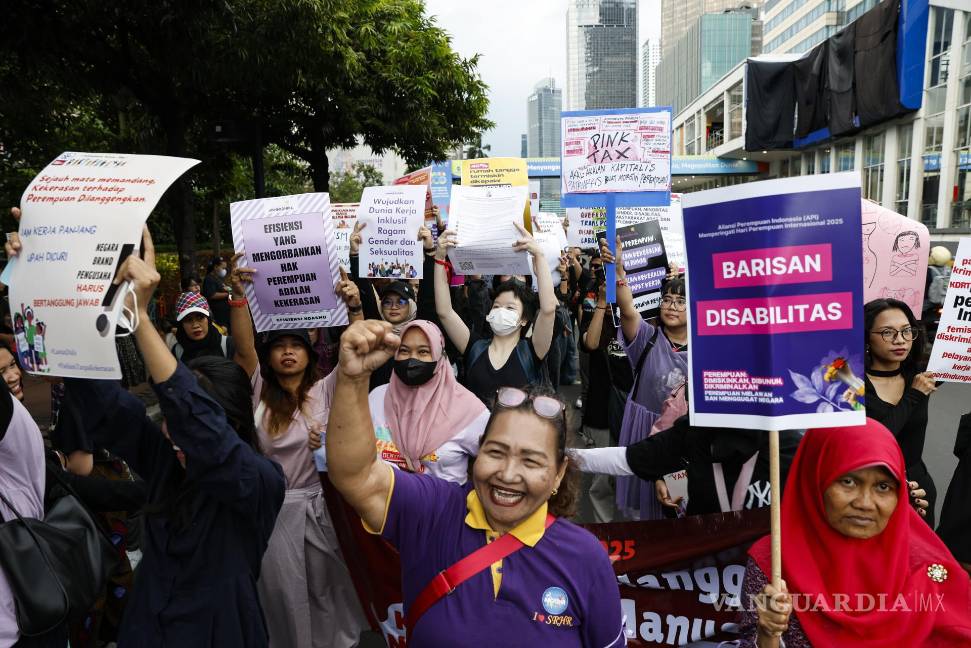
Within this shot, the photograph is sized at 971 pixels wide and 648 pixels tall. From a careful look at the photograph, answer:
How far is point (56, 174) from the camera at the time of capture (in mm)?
1919

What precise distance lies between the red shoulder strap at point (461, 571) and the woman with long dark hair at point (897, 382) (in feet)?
7.64

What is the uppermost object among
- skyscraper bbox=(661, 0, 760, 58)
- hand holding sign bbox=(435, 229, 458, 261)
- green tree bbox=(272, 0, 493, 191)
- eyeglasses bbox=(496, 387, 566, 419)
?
skyscraper bbox=(661, 0, 760, 58)

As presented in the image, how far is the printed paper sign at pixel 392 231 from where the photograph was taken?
15.5ft

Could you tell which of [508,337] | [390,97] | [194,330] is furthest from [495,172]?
[390,97]

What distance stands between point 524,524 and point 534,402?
322mm

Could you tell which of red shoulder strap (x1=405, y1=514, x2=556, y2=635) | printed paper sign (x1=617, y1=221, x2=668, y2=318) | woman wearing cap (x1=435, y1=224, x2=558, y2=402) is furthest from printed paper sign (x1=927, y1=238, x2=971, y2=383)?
red shoulder strap (x1=405, y1=514, x2=556, y2=635)

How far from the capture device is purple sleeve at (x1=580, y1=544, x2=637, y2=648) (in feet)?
5.24

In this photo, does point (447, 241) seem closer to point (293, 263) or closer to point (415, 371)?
point (293, 263)

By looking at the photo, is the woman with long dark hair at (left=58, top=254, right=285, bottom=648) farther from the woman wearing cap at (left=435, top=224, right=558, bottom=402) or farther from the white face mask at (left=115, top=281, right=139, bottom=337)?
the woman wearing cap at (left=435, top=224, right=558, bottom=402)

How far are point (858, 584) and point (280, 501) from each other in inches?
71.3

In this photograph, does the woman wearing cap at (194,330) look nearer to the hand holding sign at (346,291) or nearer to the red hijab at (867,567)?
the hand holding sign at (346,291)

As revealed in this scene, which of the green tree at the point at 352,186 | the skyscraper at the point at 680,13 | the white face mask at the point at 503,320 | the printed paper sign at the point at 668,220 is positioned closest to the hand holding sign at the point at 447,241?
the white face mask at the point at 503,320

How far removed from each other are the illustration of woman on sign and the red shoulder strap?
341cm

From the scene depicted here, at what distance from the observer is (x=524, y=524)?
1.67 meters
